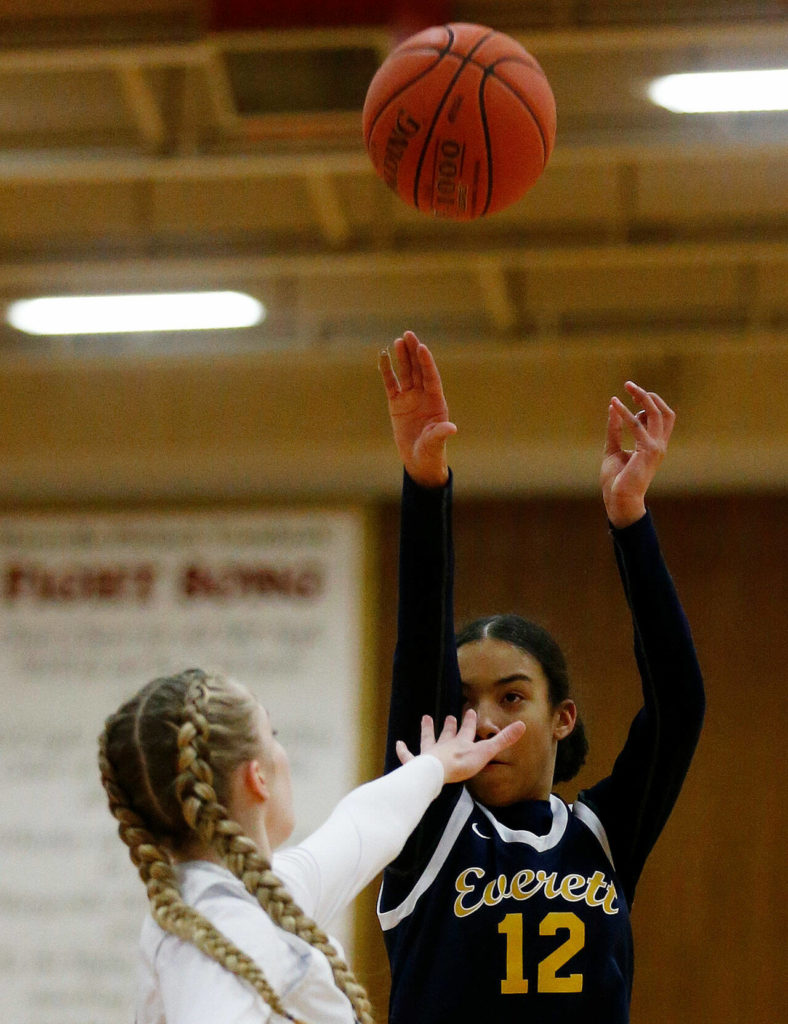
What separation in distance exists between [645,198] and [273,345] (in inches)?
81.2

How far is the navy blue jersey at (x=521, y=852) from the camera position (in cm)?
216

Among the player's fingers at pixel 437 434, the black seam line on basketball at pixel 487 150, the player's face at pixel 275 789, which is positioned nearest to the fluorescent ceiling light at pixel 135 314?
the black seam line on basketball at pixel 487 150

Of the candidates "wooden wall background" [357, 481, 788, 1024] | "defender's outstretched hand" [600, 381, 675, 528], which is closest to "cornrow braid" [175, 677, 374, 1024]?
"defender's outstretched hand" [600, 381, 675, 528]

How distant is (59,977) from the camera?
23.1ft

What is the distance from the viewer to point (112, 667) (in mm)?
7418

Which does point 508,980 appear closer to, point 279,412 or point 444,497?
point 444,497

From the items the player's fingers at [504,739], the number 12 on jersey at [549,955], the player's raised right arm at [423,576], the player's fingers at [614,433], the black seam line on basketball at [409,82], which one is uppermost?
the black seam line on basketball at [409,82]

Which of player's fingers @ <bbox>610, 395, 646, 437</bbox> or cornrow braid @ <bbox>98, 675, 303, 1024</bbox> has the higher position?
player's fingers @ <bbox>610, 395, 646, 437</bbox>

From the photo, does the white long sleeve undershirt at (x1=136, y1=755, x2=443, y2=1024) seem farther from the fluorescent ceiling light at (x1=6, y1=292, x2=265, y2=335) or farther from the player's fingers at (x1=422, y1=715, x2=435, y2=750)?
the fluorescent ceiling light at (x1=6, y1=292, x2=265, y2=335)

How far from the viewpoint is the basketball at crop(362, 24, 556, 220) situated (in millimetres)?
3064

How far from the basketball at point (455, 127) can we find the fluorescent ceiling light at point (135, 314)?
11.5 feet

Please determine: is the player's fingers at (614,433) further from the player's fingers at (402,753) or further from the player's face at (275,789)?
the player's face at (275,789)

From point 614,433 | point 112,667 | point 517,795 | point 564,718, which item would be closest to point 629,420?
point 614,433

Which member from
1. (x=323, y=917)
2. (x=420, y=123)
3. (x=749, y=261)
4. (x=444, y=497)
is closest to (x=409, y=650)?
(x=444, y=497)
